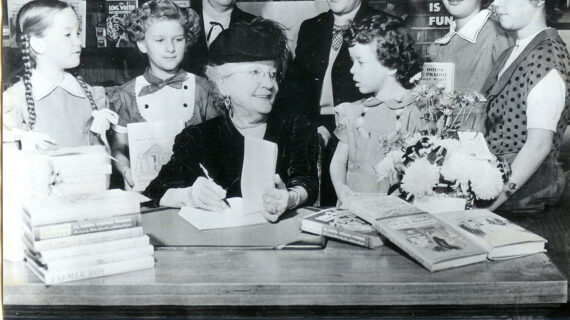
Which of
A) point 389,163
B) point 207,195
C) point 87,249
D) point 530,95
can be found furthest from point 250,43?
point 530,95

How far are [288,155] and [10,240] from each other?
47.3 inches

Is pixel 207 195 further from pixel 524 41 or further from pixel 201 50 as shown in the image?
pixel 524 41

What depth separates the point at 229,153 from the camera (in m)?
2.97

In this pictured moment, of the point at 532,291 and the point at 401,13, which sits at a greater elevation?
the point at 401,13

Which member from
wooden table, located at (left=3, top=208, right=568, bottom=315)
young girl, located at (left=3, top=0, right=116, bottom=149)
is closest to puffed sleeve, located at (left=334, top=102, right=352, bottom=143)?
wooden table, located at (left=3, top=208, right=568, bottom=315)

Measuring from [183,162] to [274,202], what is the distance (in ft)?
1.45

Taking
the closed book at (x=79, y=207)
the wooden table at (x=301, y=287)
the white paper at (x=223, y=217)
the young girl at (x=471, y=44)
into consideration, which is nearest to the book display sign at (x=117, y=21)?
the closed book at (x=79, y=207)

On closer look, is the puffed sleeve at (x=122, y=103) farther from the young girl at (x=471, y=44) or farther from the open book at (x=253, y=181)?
the young girl at (x=471, y=44)

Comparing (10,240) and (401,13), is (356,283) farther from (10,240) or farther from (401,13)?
(10,240)

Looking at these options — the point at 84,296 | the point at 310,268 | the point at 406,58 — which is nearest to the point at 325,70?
the point at 406,58

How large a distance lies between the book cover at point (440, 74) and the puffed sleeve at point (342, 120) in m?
0.35

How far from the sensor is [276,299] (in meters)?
2.40

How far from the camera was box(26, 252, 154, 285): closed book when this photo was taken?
2.44m

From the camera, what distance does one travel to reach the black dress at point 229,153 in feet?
9.73
